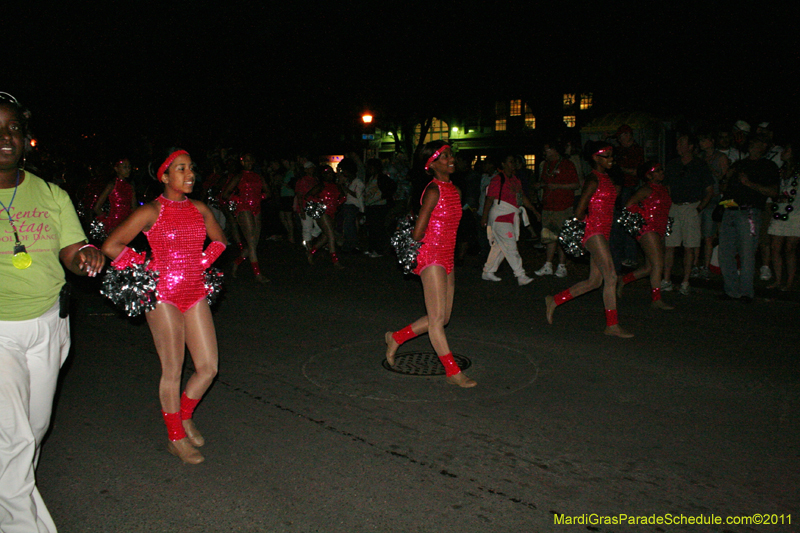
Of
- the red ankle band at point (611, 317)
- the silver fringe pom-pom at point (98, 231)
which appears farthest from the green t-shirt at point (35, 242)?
the silver fringe pom-pom at point (98, 231)

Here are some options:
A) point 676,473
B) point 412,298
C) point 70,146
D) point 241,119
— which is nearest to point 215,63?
point 241,119

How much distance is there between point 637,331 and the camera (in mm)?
7348

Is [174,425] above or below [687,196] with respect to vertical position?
below

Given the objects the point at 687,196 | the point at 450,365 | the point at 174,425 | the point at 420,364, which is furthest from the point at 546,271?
the point at 174,425

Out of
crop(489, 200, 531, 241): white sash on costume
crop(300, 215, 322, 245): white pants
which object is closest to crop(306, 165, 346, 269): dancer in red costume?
crop(300, 215, 322, 245): white pants

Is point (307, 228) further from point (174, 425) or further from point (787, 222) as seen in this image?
point (174, 425)

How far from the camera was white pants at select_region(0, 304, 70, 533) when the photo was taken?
2926 millimetres

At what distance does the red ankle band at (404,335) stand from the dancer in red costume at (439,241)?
0.35 m

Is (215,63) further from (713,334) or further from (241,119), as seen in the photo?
(713,334)

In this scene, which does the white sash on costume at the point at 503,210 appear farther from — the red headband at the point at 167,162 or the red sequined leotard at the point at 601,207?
the red headband at the point at 167,162

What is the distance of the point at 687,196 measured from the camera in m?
9.43

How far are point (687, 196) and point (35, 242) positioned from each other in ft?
27.8

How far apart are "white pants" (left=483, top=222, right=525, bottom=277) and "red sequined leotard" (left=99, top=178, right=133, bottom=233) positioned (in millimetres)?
5419

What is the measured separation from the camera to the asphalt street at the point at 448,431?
360cm
